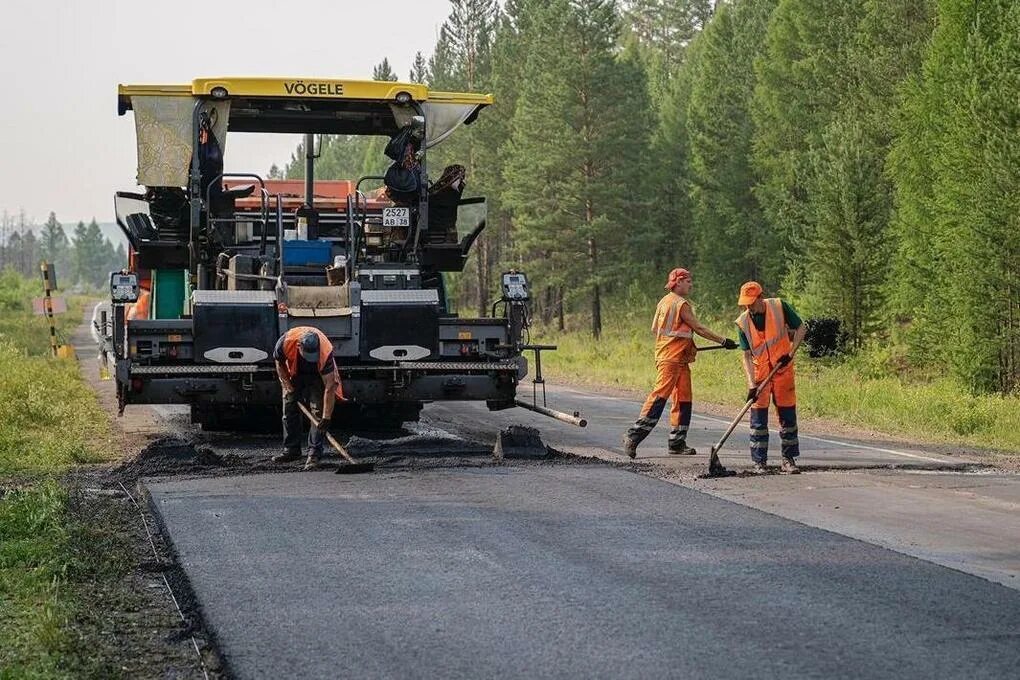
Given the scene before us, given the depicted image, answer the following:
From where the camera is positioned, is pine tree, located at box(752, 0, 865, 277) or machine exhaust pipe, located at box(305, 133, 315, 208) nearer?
machine exhaust pipe, located at box(305, 133, 315, 208)

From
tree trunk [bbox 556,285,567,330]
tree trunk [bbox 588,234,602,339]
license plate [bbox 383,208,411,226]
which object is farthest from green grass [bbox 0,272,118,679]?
tree trunk [bbox 556,285,567,330]

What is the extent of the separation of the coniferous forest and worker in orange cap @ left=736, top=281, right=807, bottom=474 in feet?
30.5

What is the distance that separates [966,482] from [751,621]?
5254 millimetres

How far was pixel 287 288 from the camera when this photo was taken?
12367 mm

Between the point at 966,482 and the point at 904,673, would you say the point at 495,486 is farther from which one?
the point at 904,673

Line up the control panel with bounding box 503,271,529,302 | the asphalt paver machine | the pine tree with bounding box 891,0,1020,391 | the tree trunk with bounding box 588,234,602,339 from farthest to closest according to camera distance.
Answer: the tree trunk with bounding box 588,234,602,339
the pine tree with bounding box 891,0,1020,391
the control panel with bounding box 503,271,529,302
the asphalt paver machine

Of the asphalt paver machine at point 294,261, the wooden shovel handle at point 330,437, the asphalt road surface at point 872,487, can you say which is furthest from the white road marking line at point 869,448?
the wooden shovel handle at point 330,437

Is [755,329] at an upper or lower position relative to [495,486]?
upper

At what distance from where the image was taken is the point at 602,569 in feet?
23.4

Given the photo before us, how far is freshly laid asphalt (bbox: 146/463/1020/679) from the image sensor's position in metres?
5.40

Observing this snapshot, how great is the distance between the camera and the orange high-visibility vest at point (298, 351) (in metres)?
11.4

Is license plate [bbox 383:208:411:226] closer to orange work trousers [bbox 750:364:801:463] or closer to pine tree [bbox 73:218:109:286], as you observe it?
orange work trousers [bbox 750:364:801:463]

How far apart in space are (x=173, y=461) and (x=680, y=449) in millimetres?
4563

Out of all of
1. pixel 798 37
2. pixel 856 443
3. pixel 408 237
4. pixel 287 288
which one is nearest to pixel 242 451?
pixel 287 288
